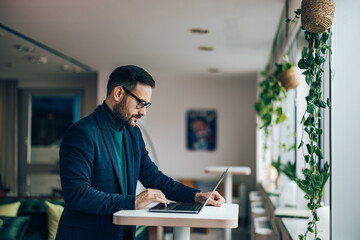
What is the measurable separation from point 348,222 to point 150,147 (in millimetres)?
6622

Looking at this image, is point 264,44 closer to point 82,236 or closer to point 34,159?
point 82,236

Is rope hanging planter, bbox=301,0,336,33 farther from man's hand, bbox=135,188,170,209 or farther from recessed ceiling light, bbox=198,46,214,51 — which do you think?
recessed ceiling light, bbox=198,46,214,51

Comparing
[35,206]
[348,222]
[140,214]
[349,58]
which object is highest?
[349,58]

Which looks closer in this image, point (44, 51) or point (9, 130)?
Result: point (44, 51)

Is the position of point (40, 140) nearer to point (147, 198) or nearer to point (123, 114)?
point (123, 114)

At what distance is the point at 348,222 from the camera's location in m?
2.27

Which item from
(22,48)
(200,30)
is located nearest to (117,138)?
(200,30)

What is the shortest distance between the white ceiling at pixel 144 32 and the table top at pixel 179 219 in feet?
8.75

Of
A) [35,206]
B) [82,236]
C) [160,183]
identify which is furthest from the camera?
[35,206]

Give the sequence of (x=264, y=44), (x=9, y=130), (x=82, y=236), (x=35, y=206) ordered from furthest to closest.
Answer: (x=9, y=130) < (x=264, y=44) < (x=35, y=206) < (x=82, y=236)

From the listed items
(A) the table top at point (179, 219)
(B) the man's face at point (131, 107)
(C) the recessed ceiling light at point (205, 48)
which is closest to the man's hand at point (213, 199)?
(A) the table top at point (179, 219)

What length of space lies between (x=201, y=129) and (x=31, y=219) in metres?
4.96

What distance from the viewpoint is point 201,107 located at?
8.70 m

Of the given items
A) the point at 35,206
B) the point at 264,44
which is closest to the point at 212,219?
the point at 35,206
